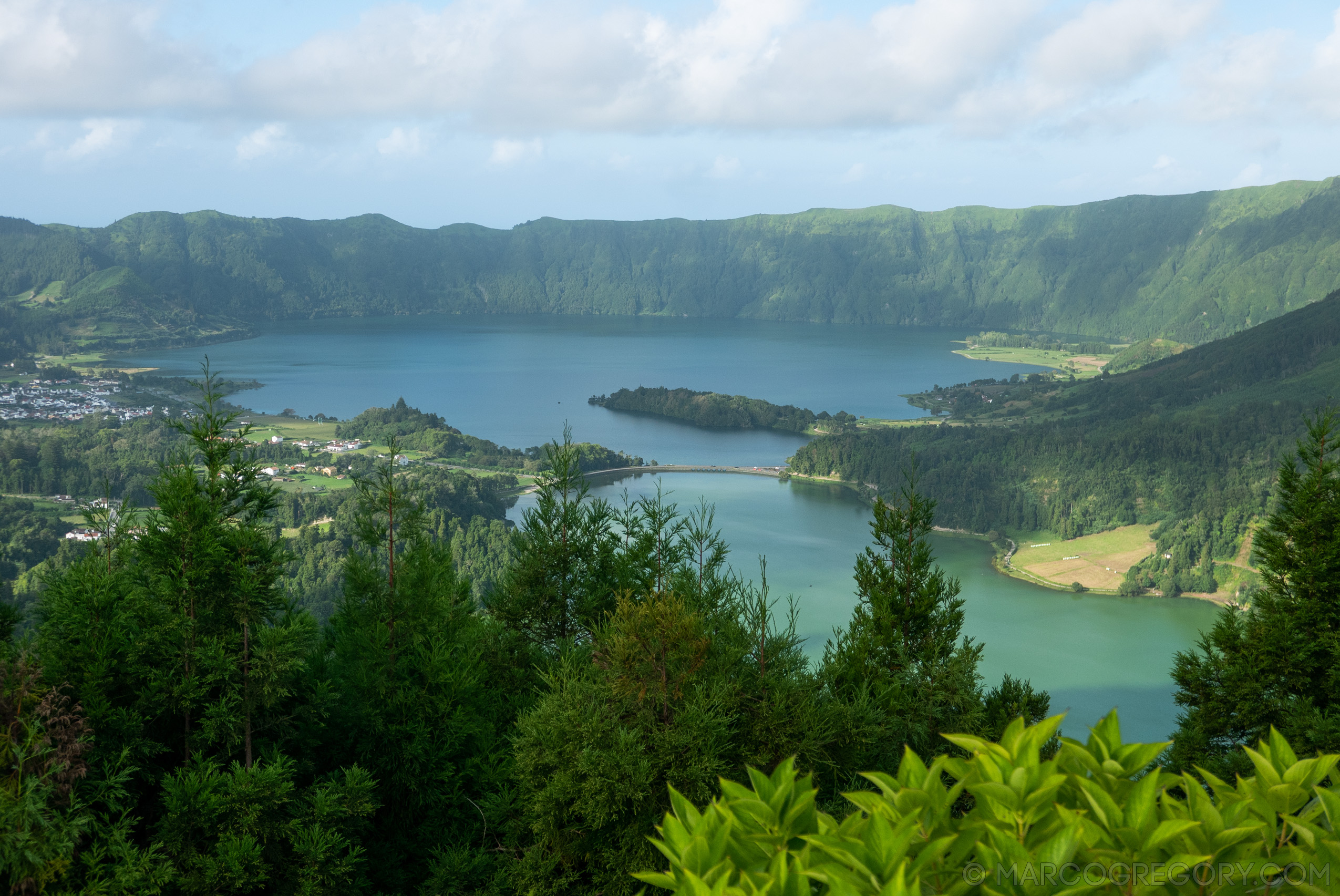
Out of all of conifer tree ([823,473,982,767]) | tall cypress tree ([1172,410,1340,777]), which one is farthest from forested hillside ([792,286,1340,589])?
conifer tree ([823,473,982,767])

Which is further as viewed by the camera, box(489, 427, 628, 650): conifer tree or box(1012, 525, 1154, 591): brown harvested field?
box(1012, 525, 1154, 591): brown harvested field

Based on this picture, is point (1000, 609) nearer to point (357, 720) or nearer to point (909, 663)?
point (909, 663)

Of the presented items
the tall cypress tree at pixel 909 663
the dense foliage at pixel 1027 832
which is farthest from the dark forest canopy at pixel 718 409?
the dense foliage at pixel 1027 832

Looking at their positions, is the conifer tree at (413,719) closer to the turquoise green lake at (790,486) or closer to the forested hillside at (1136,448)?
the turquoise green lake at (790,486)

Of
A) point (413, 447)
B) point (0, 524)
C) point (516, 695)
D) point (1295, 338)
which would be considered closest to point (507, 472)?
point (413, 447)

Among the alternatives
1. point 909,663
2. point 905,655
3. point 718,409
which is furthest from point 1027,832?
point 718,409

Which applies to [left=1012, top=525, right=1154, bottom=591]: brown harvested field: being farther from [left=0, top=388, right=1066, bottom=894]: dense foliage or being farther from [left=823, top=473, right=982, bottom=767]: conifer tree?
[left=0, top=388, right=1066, bottom=894]: dense foliage
